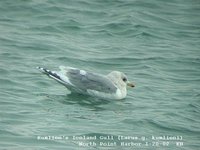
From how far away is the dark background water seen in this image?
1262 cm

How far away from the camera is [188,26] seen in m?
21.2

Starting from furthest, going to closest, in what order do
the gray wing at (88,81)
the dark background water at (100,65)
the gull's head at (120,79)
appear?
the gull's head at (120,79) → the gray wing at (88,81) → the dark background water at (100,65)

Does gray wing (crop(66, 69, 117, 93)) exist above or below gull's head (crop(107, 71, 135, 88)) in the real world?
Result: below

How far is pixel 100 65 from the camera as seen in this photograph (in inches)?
683

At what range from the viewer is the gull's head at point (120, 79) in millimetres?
15298

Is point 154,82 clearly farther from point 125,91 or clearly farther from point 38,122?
point 38,122

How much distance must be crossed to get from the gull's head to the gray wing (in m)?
0.36

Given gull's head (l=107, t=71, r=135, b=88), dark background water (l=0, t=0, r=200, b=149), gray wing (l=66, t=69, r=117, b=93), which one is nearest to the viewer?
dark background water (l=0, t=0, r=200, b=149)

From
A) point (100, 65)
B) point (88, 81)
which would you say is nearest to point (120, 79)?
point (88, 81)

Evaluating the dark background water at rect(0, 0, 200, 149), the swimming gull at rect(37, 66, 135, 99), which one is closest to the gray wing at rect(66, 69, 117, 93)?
the swimming gull at rect(37, 66, 135, 99)

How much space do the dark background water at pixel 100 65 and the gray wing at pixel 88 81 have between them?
0.22m

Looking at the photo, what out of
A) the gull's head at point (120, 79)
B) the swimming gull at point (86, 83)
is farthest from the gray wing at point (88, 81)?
the gull's head at point (120, 79)

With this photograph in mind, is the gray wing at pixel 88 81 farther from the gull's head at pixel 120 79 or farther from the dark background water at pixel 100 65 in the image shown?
the gull's head at pixel 120 79

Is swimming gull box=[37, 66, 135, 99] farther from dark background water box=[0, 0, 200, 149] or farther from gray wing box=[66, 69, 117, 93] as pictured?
dark background water box=[0, 0, 200, 149]
